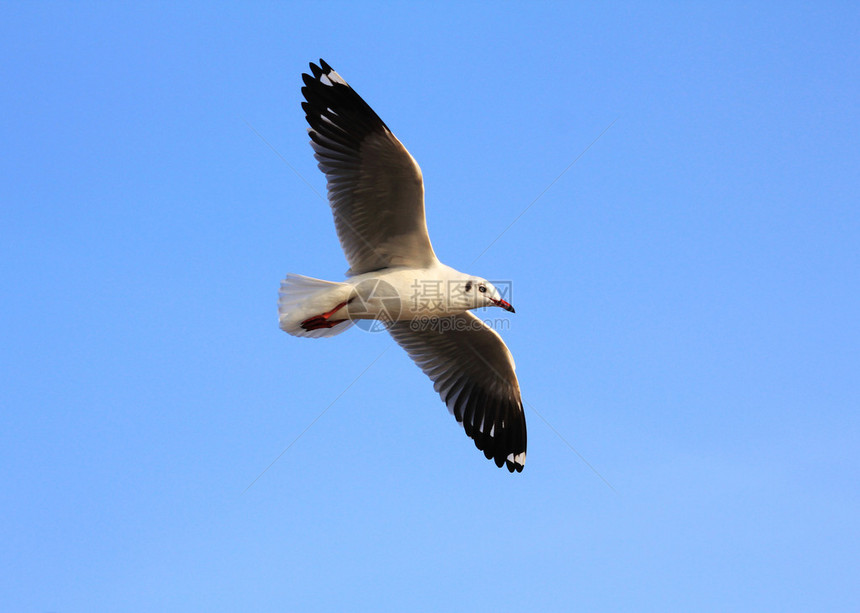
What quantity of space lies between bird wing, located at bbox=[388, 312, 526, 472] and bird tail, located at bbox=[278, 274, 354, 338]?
59.7 inches

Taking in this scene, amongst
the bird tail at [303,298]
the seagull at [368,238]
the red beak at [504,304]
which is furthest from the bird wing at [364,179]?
the red beak at [504,304]

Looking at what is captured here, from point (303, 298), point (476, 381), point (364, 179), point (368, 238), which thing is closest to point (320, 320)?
point (303, 298)

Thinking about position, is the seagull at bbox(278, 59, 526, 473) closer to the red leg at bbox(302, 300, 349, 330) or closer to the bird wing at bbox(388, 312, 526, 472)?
the red leg at bbox(302, 300, 349, 330)

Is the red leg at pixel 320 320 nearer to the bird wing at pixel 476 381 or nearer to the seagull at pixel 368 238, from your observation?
the seagull at pixel 368 238

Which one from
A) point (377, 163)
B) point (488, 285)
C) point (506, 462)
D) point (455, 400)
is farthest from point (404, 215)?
point (506, 462)

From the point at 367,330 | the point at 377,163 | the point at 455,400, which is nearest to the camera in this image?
the point at 377,163

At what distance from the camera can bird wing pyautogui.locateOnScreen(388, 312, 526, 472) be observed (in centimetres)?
842

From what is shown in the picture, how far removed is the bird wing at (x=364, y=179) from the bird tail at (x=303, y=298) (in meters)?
0.41

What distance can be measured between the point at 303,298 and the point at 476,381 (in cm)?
237

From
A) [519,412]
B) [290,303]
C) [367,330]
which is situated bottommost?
[290,303]

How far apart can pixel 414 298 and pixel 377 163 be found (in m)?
1.19

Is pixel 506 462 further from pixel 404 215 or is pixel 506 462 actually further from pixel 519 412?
pixel 404 215

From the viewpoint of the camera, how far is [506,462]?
883 centimetres

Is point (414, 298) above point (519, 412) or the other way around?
the other way around
